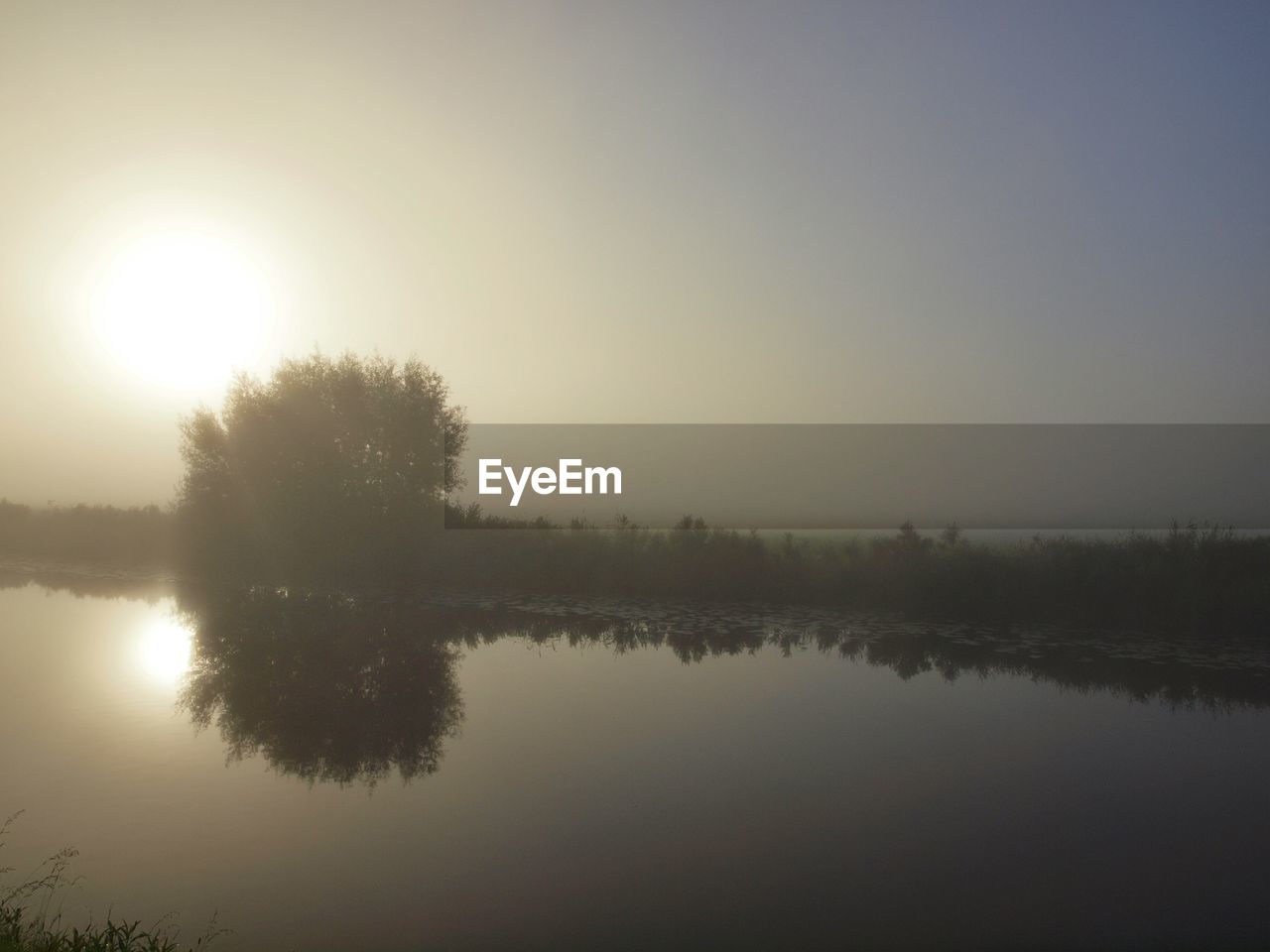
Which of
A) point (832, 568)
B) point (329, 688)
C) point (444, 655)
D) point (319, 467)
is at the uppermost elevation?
point (319, 467)

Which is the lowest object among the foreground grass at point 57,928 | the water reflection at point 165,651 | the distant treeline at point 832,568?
the foreground grass at point 57,928

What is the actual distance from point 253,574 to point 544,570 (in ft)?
41.7

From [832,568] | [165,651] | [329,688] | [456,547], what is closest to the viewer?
[329,688]

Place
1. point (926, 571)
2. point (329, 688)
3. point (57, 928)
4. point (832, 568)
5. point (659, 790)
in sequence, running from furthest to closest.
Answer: point (832, 568) < point (926, 571) < point (329, 688) < point (659, 790) < point (57, 928)

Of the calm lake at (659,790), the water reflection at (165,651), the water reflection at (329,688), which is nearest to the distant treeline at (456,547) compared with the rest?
the calm lake at (659,790)

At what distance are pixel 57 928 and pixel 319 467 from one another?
1084 inches

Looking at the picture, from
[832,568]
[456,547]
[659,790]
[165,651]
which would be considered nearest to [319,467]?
[456,547]

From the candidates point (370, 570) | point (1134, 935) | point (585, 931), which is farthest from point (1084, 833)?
point (370, 570)

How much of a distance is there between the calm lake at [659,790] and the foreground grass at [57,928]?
189 millimetres

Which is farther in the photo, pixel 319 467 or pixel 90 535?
pixel 90 535

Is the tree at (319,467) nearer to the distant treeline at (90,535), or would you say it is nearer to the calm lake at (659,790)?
the distant treeline at (90,535)

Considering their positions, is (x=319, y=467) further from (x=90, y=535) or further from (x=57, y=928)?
(x=57, y=928)

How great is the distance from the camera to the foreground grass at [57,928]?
5.04 metres

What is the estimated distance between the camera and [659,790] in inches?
347
